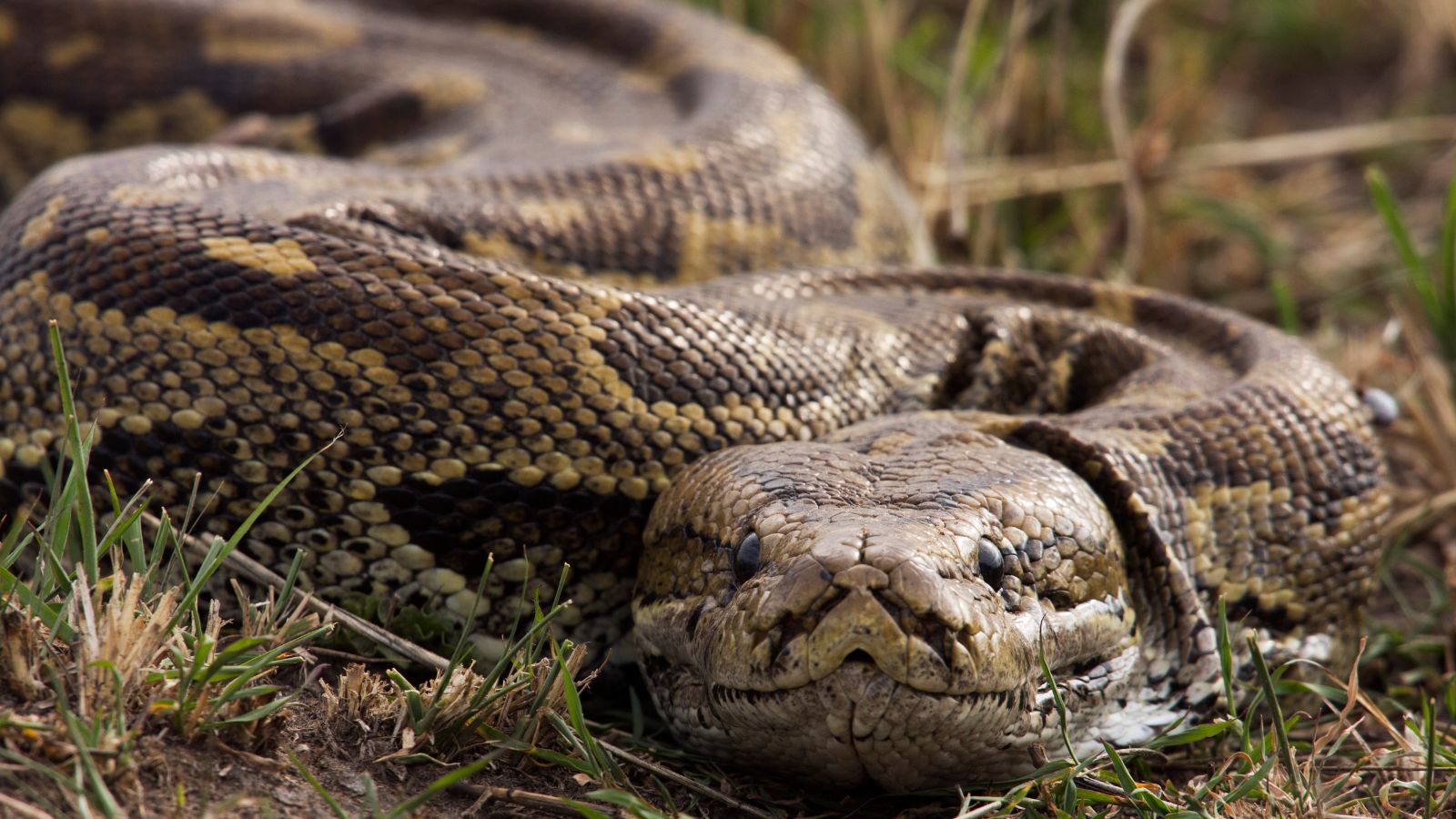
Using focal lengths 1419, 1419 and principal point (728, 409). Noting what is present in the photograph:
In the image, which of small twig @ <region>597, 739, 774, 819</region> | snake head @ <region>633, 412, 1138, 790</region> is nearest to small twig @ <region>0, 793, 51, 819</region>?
small twig @ <region>597, 739, 774, 819</region>

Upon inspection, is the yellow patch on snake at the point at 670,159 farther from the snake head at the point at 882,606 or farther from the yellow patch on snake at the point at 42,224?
the yellow patch on snake at the point at 42,224

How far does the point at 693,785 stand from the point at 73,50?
531 centimetres

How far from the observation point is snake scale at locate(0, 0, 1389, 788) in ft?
10.9

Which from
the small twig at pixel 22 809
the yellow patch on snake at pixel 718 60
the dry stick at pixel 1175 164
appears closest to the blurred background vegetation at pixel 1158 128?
the dry stick at pixel 1175 164

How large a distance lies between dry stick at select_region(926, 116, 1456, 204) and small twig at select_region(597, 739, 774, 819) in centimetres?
431

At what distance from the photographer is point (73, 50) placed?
687cm

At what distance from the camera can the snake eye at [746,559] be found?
3.41 m

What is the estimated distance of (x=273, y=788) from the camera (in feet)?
10.1

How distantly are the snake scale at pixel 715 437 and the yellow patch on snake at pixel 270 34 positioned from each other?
6.98ft

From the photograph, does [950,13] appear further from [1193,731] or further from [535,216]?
[1193,731]

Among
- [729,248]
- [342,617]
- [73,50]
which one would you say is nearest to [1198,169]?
[729,248]

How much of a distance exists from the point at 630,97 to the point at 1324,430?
136 inches

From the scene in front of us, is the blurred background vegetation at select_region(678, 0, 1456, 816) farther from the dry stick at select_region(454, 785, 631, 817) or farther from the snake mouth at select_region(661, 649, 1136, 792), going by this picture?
the dry stick at select_region(454, 785, 631, 817)

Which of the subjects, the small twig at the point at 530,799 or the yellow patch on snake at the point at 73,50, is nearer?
the small twig at the point at 530,799
